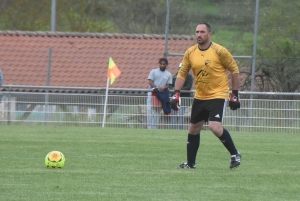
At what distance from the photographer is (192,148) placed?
11461mm

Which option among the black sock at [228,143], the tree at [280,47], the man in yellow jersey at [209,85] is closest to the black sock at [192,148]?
the man in yellow jersey at [209,85]

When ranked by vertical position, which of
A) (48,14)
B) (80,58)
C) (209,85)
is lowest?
(209,85)

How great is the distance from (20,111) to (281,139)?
7.07m

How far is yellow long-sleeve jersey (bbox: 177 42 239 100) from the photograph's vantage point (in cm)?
1126

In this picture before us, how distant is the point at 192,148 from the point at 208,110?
1.88 ft

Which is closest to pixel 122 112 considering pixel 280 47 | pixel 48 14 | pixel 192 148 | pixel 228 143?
pixel 280 47

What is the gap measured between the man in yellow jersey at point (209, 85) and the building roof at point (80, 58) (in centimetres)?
1309

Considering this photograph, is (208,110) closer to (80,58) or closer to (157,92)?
(157,92)

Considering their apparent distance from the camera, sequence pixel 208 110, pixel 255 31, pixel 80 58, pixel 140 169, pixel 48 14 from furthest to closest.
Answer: pixel 48 14 < pixel 80 58 < pixel 255 31 < pixel 208 110 < pixel 140 169

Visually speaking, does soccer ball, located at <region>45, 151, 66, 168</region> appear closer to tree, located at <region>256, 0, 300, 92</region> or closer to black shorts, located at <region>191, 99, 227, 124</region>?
black shorts, located at <region>191, 99, 227, 124</region>

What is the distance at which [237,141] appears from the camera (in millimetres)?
16938

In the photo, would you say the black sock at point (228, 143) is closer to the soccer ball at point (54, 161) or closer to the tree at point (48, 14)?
the soccer ball at point (54, 161)

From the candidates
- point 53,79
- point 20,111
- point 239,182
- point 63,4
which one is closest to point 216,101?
point 239,182

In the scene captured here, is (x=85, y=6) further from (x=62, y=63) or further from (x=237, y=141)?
(x=237, y=141)
